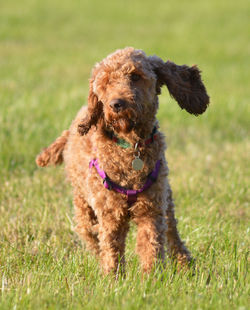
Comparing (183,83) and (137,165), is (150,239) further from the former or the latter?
(183,83)

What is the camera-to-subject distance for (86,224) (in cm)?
511

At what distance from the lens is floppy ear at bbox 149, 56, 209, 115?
4.28m

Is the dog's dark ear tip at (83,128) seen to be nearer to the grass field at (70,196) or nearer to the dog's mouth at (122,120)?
the dog's mouth at (122,120)

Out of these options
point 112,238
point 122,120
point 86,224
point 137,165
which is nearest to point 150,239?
point 112,238

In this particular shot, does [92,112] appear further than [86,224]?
No

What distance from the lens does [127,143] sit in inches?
165

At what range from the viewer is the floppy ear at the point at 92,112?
14.2 ft

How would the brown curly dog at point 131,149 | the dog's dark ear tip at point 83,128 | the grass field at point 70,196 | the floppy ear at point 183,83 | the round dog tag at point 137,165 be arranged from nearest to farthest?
the grass field at point 70,196, the brown curly dog at point 131,149, the round dog tag at point 137,165, the floppy ear at point 183,83, the dog's dark ear tip at point 83,128

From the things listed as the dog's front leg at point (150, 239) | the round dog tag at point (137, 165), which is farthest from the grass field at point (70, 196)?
the round dog tag at point (137, 165)

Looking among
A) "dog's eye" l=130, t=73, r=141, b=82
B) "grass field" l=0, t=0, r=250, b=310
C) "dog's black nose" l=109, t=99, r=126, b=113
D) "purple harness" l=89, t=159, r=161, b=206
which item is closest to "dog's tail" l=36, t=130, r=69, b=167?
"grass field" l=0, t=0, r=250, b=310

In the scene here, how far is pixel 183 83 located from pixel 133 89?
655 mm

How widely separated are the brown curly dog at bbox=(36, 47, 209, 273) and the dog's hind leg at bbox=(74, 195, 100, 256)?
2.22ft

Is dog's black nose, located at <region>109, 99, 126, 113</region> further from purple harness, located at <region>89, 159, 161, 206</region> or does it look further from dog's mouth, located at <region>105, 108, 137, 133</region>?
purple harness, located at <region>89, 159, 161, 206</region>

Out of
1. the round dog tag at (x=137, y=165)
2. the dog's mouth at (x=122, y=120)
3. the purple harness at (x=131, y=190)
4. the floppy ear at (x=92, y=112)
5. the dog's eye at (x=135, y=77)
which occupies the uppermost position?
the dog's eye at (x=135, y=77)
